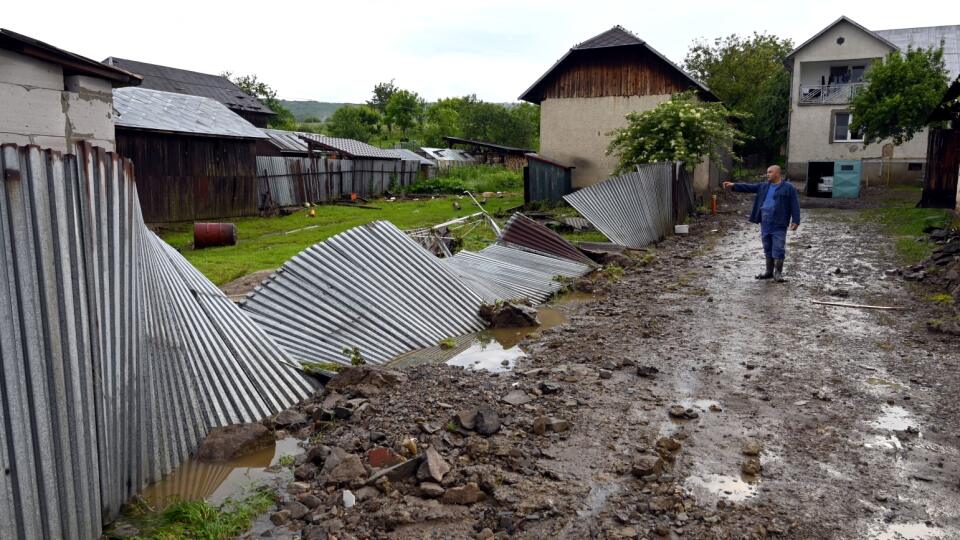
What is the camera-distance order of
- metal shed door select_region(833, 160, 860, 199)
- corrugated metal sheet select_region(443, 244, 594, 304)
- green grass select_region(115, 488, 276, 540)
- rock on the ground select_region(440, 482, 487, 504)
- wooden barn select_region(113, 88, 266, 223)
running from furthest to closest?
metal shed door select_region(833, 160, 860, 199)
wooden barn select_region(113, 88, 266, 223)
corrugated metal sheet select_region(443, 244, 594, 304)
rock on the ground select_region(440, 482, 487, 504)
green grass select_region(115, 488, 276, 540)

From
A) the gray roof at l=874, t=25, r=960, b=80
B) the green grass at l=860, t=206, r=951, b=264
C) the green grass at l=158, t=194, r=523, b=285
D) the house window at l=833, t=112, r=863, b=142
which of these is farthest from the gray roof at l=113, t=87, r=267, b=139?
the gray roof at l=874, t=25, r=960, b=80

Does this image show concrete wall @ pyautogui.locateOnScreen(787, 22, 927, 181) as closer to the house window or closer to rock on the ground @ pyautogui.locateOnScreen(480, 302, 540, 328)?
the house window

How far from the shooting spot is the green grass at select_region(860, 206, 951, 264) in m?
11.5

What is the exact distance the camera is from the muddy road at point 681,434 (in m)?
3.35

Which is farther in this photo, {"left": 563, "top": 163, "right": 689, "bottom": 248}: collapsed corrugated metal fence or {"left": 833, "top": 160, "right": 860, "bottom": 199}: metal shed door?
{"left": 833, "top": 160, "right": 860, "bottom": 199}: metal shed door

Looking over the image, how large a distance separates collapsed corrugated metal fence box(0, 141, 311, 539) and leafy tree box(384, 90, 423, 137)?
192 feet

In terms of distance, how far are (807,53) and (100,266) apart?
33591 millimetres

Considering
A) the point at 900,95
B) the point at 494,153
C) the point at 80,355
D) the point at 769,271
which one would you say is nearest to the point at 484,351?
the point at 80,355

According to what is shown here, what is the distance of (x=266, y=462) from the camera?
4.19 meters

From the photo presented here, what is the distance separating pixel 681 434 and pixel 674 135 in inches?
550

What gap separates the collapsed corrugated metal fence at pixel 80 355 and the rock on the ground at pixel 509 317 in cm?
371

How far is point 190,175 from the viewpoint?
18.2 meters

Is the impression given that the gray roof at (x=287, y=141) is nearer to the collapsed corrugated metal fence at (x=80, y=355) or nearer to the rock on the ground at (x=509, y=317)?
the rock on the ground at (x=509, y=317)

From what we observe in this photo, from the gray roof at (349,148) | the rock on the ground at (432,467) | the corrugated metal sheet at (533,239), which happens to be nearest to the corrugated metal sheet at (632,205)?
the corrugated metal sheet at (533,239)
